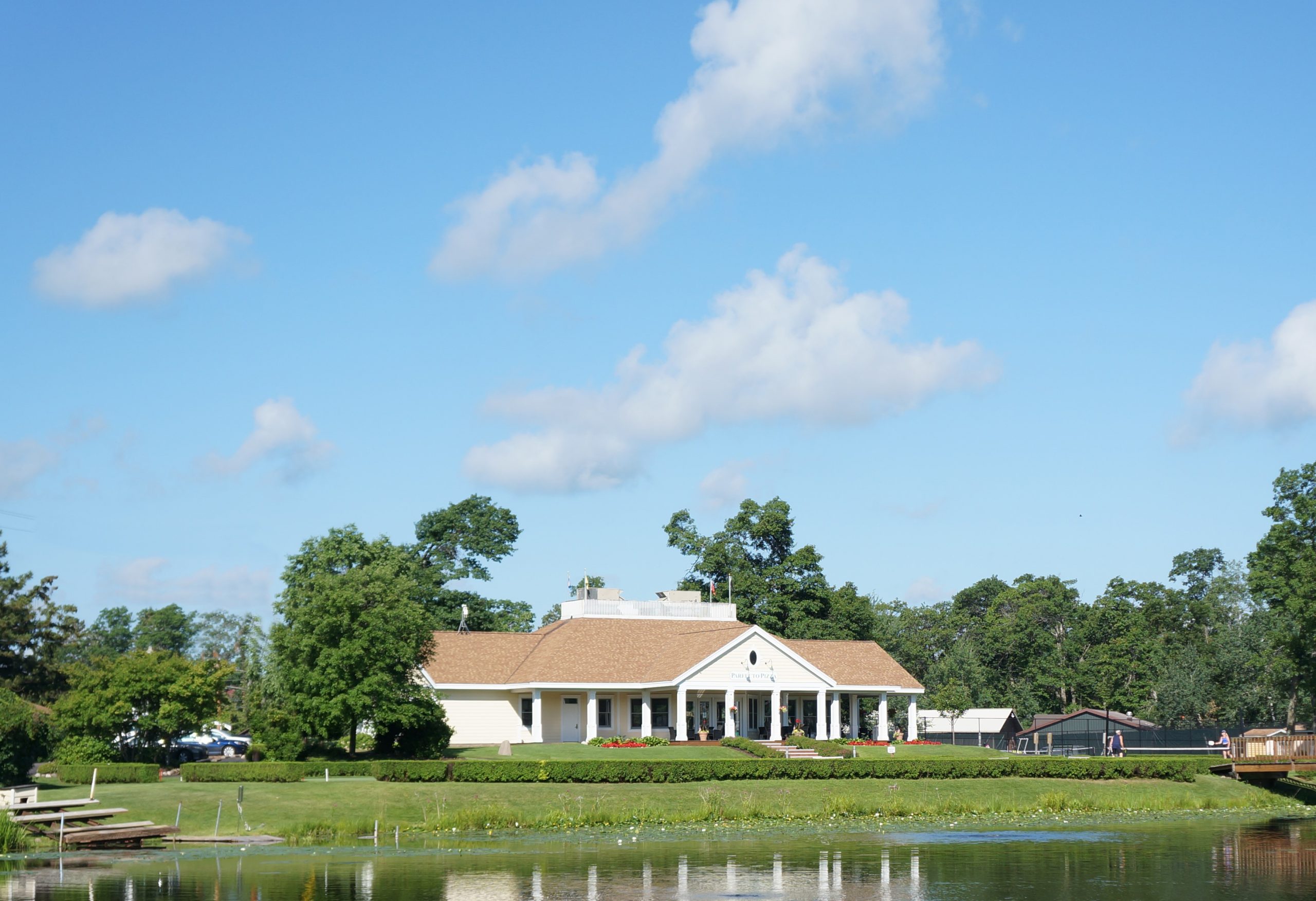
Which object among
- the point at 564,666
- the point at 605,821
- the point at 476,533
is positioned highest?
the point at 476,533


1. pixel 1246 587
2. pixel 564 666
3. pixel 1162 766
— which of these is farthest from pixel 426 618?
pixel 1246 587

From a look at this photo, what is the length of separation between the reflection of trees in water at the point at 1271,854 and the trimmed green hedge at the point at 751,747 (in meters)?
19.8

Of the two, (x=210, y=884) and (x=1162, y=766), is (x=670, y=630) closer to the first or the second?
(x=1162, y=766)

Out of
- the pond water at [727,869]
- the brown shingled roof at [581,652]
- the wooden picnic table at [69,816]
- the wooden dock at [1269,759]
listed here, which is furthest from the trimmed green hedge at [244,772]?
the wooden dock at [1269,759]

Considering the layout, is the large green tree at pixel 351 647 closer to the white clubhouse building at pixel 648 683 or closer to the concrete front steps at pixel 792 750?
the white clubhouse building at pixel 648 683

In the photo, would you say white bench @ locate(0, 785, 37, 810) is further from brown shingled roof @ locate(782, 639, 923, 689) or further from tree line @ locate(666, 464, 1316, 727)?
tree line @ locate(666, 464, 1316, 727)

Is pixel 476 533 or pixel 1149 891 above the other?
pixel 476 533

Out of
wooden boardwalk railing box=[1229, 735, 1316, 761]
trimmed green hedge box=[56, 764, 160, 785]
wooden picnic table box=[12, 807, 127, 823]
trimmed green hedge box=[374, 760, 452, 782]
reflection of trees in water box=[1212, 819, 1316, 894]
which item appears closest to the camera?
reflection of trees in water box=[1212, 819, 1316, 894]

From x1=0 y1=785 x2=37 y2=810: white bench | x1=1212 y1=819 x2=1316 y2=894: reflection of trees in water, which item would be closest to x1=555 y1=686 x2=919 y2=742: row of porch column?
x1=1212 y1=819 x2=1316 y2=894: reflection of trees in water

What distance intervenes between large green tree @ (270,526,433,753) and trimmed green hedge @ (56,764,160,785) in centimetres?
622

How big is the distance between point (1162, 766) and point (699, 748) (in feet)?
60.3

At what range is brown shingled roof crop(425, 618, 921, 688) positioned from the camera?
207 ft

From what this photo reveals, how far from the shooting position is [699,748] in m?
57.8

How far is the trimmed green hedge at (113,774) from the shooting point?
44.2m
